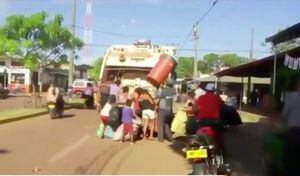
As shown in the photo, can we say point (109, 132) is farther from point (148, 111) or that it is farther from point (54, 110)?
point (54, 110)

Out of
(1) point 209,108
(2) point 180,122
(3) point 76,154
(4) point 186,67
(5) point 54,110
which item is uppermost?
(4) point 186,67

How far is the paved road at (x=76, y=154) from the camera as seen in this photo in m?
10.6

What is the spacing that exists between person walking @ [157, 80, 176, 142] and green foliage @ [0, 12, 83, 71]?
15.7 m

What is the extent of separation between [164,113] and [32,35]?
16797 millimetres

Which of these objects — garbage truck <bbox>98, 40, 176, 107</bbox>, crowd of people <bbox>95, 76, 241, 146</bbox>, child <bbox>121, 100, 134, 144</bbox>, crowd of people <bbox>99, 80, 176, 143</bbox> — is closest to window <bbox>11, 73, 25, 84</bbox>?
garbage truck <bbox>98, 40, 176, 107</bbox>

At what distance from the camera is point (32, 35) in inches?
1210

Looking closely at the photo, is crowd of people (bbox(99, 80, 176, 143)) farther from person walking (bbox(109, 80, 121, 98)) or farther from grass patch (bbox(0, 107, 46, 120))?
grass patch (bbox(0, 107, 46, 120))

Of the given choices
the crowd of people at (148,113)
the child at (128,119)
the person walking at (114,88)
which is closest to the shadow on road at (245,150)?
the crowd of people at (148,113)

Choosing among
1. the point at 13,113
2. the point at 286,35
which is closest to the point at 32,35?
the point at 13,113

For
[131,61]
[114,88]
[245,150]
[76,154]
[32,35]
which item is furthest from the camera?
[32,35]

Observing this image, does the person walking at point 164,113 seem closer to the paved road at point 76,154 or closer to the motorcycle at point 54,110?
the paved road at point 76,154

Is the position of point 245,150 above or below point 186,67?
below

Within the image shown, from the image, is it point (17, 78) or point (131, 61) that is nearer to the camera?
point (131, 61)

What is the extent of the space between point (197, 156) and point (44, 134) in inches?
361
